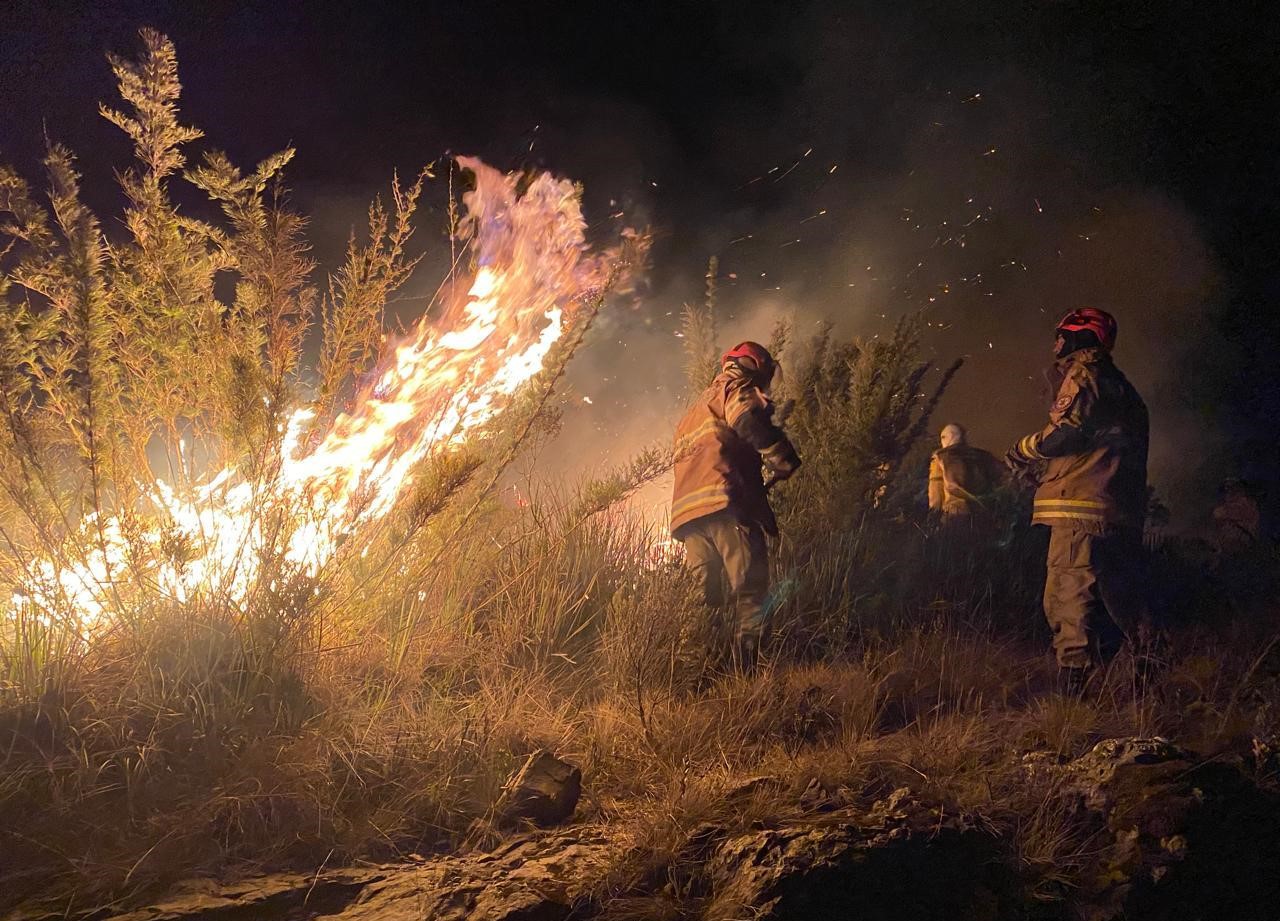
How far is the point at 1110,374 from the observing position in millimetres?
4805

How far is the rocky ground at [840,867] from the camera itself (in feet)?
7.51

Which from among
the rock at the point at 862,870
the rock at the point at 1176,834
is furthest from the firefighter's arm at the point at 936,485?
the rock at the point at 862,870

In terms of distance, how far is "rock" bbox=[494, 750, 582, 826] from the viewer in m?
2.73

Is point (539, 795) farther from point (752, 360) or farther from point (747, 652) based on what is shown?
point (752, 360)

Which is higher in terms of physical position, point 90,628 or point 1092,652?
point 90,628

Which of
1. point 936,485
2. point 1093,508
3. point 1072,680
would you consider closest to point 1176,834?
point 1072,680

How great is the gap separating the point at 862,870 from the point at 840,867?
69 mm

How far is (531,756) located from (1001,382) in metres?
12.5

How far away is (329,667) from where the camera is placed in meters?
3.27

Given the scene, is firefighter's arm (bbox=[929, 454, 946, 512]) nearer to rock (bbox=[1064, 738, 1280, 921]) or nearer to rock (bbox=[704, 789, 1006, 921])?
rock (bbox=[1064, 738, 1280, 921])

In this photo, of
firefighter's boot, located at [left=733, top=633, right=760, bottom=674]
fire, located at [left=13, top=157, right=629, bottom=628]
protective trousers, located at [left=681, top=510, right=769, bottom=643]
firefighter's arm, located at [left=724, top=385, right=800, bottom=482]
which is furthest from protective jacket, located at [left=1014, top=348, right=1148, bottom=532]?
fire, located at [left=13, top=157, right=629, bottom=628]

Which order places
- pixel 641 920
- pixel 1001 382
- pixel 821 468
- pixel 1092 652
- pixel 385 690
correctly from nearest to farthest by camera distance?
pixel 641 920 < pixel 385 690 < pixel 1092 652 < pixel 821 468 < pixel 1001 382

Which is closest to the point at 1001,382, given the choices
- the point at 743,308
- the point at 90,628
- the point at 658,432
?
Result: the point at 743,308

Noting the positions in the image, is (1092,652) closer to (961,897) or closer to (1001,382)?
(961,897)
